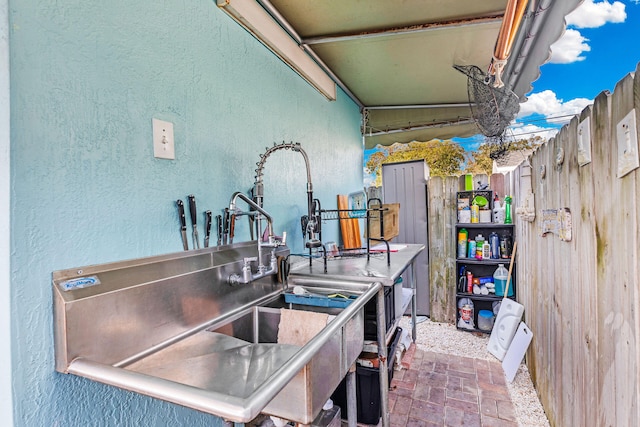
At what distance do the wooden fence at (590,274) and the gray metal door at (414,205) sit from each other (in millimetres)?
1466

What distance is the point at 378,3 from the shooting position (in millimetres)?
1927

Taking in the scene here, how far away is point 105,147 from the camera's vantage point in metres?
1.03

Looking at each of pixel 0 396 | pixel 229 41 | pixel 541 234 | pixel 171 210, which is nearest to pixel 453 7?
pixel 229 41

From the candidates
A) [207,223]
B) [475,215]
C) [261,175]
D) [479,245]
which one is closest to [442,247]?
[479,245]

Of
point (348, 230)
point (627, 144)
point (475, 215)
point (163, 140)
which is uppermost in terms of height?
point (163, 140)

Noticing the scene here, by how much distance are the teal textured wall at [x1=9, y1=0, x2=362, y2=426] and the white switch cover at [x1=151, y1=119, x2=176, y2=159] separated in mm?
25

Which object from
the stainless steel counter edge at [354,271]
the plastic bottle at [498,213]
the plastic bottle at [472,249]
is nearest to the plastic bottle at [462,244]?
the plastic bottle at [472,249]

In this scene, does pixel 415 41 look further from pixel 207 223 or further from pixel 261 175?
pixel 207 223

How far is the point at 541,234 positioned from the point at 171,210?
2.19 meters

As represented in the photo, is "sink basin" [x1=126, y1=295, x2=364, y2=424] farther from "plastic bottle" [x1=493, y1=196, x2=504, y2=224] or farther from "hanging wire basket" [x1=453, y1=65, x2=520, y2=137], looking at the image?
"plastic bottle" [x1=493, y1=196, x2=504, y2=224]

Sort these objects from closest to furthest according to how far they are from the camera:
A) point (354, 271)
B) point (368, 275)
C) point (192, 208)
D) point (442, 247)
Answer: point (192, 208) < point (368, 275) < point (354, 271) < point (442, 247)

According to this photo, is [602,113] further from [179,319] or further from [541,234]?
[179,319]

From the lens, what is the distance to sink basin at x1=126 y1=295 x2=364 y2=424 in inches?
34.0

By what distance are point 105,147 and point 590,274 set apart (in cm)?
185
